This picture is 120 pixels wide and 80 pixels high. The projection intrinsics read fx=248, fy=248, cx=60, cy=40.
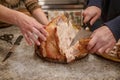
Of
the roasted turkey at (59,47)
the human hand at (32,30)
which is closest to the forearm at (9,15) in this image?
the human hand at (32,30)

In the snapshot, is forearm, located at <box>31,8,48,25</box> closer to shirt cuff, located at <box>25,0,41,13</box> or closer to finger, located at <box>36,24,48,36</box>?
shirt cuff, located at <box>25,0,41,13</box>

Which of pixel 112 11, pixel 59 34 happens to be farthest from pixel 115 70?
pixel 112 11

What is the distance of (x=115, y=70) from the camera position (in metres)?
1.00

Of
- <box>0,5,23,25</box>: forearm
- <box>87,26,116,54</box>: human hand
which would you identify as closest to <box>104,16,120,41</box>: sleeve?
<box>87,26,116,54</box>: human hand

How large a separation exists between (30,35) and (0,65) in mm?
173

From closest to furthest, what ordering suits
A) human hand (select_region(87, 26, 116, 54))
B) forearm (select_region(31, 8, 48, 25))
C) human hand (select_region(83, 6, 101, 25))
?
human hand (select_region(87, 26, 116, 54))
human hand (select_region(83, 6, 101, 25))
forearm (select_region(31, 8, 48, 25))

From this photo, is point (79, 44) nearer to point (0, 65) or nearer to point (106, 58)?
point (106, 58)

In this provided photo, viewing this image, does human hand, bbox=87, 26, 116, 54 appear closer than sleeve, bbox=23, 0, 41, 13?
Yes

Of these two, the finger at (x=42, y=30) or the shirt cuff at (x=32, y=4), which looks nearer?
the finger at (x=42, y=30)

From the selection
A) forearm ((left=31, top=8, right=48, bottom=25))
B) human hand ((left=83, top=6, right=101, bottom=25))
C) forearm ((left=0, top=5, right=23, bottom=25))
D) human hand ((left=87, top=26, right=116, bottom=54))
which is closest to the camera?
human hand ((left=87, top=26, right=116, bottom=54))

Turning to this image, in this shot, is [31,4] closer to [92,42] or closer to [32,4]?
[32,4]

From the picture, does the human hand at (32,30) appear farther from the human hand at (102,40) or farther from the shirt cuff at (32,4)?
the shirt cuff at (32,4)

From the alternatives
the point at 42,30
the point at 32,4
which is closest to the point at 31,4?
the point at 32,4

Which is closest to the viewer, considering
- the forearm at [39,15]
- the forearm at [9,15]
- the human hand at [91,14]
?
the forearm at [9,15]
